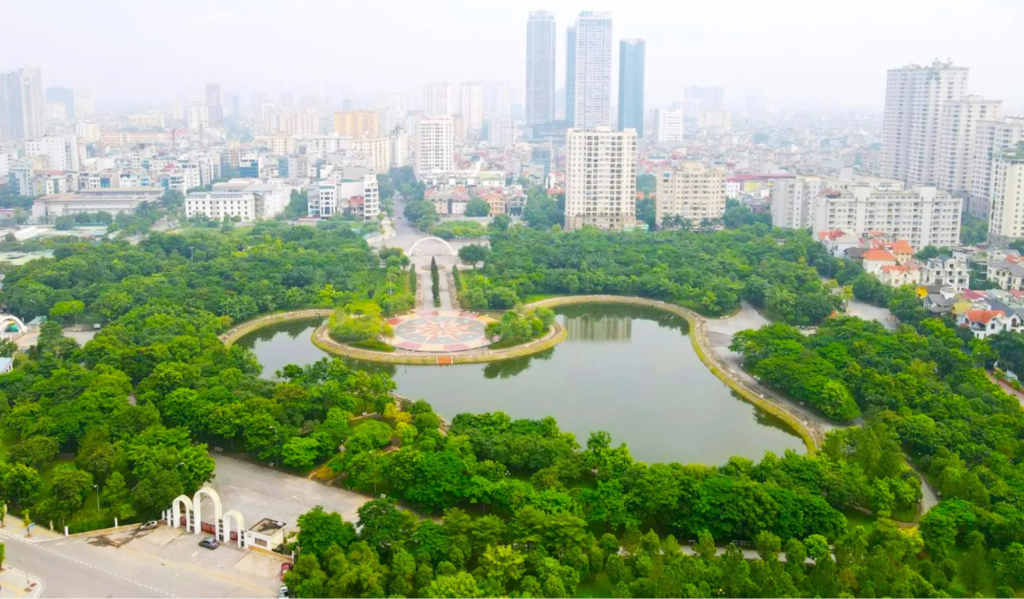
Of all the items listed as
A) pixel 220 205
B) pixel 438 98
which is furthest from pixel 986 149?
pixel 438 98

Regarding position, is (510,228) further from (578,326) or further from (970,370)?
(970,370)

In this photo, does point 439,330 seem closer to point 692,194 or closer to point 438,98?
point 692,194

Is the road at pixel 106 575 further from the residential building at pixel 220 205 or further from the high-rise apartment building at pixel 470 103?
the high-rise apartment building at pixel 470 103

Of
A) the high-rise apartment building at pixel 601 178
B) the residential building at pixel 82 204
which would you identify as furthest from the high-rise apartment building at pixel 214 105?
the high-rise apartment building at pixel 601 178

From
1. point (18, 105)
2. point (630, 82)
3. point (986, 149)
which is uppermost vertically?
point (630, 82)

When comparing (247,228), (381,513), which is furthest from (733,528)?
(247,228)

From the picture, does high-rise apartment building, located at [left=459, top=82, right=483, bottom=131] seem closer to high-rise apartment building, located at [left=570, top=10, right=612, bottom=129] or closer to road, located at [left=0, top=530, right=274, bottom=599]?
high-rise apartment building, located at [left=570, top=10, right=612, bottom=129]

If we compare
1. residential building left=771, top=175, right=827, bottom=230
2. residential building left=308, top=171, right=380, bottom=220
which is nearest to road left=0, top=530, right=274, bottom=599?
residential building left=771, top=175, right=827, bottom=230
